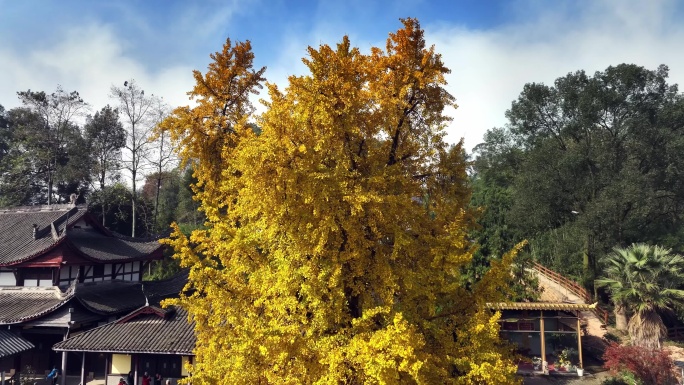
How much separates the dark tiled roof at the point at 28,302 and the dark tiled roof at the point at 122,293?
104 centimetres

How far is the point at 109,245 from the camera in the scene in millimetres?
29594

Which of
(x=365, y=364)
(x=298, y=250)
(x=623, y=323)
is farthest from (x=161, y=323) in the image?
(x=623, y=323)

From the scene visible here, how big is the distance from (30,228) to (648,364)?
35.0m

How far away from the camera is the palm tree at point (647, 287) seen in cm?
2022

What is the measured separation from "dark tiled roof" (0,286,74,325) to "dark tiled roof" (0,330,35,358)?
6.68 ft

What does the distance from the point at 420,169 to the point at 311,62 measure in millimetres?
3927

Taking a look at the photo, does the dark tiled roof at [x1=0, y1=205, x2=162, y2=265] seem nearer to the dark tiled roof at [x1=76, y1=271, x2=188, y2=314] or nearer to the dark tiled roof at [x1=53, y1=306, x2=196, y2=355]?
the dark tiled roof at [x1=76, y1=271, x2=188, y2=314]

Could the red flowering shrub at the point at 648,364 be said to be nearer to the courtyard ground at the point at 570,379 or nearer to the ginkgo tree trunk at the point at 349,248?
the courtyard ground at the point at 570,379

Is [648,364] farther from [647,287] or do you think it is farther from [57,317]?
[57,317]

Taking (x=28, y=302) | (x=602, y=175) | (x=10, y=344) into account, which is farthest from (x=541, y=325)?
(x=28, y=302)

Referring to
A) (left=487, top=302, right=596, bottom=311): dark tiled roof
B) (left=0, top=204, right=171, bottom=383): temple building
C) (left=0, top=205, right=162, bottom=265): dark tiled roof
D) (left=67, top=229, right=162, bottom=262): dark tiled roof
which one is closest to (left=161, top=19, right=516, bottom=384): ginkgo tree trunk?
(left=0, top=204, right=171, bottom=383): temple building

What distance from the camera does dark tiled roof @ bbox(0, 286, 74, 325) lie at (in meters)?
21.9

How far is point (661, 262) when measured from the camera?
2098 cm

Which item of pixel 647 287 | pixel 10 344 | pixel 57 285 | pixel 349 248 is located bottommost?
pixel 10 344
